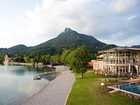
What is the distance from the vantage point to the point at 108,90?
3947cm

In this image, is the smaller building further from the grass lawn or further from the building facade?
the grass lawn

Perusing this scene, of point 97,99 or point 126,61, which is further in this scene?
point 126,61

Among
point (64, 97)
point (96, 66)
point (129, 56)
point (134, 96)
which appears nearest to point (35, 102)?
point (64, 97)

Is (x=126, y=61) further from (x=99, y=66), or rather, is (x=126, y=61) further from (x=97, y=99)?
(x=97, y=99)

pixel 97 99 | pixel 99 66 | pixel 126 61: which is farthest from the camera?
pixel 99 66

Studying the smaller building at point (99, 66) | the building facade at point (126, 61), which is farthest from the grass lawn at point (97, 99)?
the smaller building at point (99, 66)

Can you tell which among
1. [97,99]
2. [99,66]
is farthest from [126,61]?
[97,99]

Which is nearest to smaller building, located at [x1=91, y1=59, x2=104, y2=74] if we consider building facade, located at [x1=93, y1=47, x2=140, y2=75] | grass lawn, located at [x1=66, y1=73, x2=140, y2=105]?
building facade, located at [x1=93, y1=47, x2=140, y2=75]

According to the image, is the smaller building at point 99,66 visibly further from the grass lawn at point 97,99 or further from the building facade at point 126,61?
the grass lawn at point 97,99

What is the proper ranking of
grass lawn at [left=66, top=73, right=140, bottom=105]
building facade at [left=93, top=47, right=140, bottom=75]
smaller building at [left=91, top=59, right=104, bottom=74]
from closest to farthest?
1. grass lawn at [left=66, top=73, right=140, bottom=105]
2. building facade at [left=93, top=47, right=140, bottom=75]
3. smaller building at [left=91, top=59, right=104, bottom=74]

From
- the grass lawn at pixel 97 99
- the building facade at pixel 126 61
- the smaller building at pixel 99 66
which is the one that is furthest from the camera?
the smaller building at pixel 99 66

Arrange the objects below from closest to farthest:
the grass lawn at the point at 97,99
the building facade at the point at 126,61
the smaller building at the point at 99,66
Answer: the grass lawn at the point at 97,99, the building facade at the point at 126,61, the smaller building at the point at 99,66

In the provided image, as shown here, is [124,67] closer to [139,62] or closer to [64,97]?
[139,62]

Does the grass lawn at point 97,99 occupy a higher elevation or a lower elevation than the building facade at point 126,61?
lower
